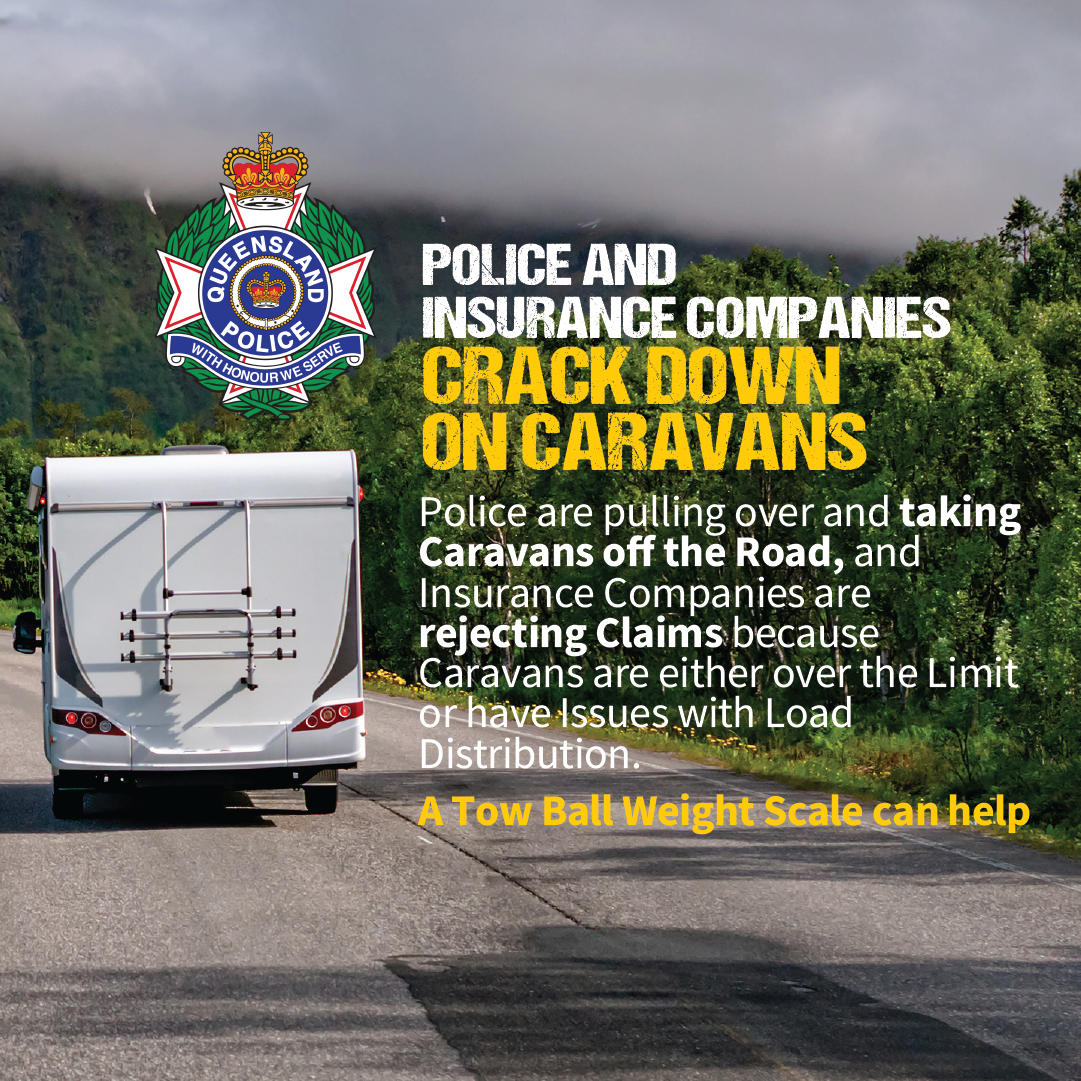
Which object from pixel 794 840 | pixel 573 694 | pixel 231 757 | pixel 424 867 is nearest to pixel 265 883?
pixel 424 867

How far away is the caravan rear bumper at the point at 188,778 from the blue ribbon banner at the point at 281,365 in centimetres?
2318

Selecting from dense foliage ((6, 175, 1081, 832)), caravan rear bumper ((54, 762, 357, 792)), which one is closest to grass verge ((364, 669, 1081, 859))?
dense foliage ((6, 175, 1081, 832))

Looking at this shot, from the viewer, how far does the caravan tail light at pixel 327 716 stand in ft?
39.9

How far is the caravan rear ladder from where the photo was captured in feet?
39.2

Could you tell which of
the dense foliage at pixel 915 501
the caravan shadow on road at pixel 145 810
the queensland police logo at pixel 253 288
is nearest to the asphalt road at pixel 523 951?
the caravan shadow on road at pixel 145 810

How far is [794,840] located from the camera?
11.7 meters

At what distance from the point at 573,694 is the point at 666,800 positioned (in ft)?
77.2

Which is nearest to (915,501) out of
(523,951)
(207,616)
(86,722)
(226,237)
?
(207,616)

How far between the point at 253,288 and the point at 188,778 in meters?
31.0

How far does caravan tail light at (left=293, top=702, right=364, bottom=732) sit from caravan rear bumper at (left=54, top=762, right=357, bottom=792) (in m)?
0.33

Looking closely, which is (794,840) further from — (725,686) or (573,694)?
(573,694)

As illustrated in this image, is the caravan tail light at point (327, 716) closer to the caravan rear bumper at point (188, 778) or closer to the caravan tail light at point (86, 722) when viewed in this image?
the caravan rear bumper at point (188, 778)

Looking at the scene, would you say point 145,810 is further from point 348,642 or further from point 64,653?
point 348,642

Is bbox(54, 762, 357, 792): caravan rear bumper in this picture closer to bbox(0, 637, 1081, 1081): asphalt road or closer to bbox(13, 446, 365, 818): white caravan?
bbox(13, 446, 365, 818): white caravan
